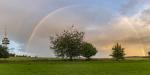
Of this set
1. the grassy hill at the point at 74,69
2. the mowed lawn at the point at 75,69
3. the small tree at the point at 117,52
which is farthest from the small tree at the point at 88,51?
the mowed lawn at the point at 75,69

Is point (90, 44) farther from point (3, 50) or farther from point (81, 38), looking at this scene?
point (3, 50)

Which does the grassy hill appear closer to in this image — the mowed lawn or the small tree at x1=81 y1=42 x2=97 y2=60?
the mowed lawn

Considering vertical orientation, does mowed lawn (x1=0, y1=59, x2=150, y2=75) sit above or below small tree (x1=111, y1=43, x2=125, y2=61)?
below

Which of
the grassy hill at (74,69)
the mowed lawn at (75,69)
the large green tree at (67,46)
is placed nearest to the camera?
the mowed lawn at (75,69)

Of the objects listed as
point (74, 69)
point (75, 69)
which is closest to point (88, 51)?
point (74, 69)

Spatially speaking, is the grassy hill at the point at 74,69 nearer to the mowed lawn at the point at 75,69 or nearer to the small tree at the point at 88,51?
the mowed lawn at the point at 75,69

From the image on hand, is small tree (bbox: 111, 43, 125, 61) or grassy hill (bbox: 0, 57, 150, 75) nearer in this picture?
grassy hill (bbox: 0, 57, 150, 75)

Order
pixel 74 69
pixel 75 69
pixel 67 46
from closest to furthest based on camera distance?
pixel 75 69 < pixel 74 69 < pixel 67 46

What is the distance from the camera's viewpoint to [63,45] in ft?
496

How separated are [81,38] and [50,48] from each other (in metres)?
14.6

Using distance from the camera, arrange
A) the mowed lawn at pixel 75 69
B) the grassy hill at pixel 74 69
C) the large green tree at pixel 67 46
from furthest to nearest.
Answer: the large green tree at pixel 67 46 → the grassy hill at pixel 74 69 → the mowed lawn at pixel 75 69

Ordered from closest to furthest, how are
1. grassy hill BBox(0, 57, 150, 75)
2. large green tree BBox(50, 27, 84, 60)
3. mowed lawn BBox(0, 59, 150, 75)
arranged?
mowed lawn BBox(0, 59, 150, 75) < grassy hill BBox(0, 57, 150, 75) < large green tree BBox(50, 27, 84, 60)

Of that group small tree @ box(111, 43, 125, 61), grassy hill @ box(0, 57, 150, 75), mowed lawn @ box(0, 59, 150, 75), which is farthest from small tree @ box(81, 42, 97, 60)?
mowed lawn @ box(0, 59, 150, 75)

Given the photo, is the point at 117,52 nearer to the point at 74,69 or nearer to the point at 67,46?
the point at 67,46
